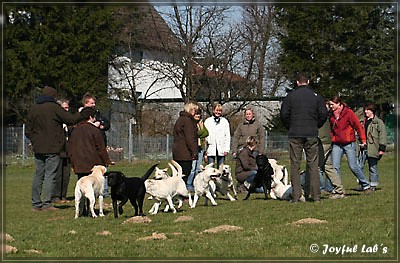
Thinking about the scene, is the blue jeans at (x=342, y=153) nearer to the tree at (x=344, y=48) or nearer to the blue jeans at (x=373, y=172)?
the blue jeans at (x=373, y=172)

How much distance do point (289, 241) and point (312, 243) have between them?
0.28m

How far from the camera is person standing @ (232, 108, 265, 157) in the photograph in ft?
50.9

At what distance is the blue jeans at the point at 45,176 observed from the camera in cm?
1284

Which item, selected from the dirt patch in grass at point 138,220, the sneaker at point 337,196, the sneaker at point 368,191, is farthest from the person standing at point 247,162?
the dirt patch in grass at point 138,220

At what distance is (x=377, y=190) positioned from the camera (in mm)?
15695

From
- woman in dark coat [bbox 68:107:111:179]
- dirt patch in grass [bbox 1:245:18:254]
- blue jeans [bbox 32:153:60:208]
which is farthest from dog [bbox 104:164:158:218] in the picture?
dirt patch in grass [bbox 1:245:18:254]

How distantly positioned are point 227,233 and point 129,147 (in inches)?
983

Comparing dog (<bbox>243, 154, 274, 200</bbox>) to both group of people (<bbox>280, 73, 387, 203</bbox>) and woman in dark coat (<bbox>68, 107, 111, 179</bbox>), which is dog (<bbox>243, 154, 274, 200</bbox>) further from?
woman in dark coat (<bbox>68, 107, 111, 179</bbox>)

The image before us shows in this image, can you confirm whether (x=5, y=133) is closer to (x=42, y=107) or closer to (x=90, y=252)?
(x=42, y=107)

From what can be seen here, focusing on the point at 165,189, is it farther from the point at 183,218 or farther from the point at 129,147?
the point at 129,147

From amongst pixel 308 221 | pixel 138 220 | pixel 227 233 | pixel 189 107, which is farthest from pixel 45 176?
pixel 308 221

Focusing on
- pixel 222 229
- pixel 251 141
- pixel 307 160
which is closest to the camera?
pixel 222 229

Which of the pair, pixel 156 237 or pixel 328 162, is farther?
pixel 328 162

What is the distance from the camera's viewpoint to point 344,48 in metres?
39.4
